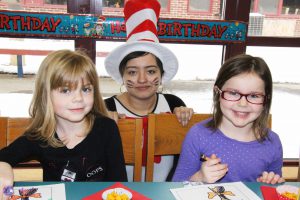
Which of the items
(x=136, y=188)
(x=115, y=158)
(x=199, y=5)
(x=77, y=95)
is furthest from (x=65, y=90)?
(x=199, y=5)

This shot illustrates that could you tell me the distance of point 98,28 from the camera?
2209mm

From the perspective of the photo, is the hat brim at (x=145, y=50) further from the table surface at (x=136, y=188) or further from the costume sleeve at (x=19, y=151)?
the table surface at (x=136, y=188)

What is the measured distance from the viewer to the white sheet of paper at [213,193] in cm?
91

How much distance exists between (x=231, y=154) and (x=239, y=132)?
9 cm

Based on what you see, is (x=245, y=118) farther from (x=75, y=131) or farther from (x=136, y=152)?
(x=75, y=131)

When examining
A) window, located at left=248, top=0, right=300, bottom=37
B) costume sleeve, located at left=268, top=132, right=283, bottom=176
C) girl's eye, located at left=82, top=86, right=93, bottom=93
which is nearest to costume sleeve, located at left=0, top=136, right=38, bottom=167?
girl's eye, located at left=82, top=86, right=93, bottom=93

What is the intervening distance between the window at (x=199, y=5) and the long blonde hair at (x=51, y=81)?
157 cm

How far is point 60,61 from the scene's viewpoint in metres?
1.13

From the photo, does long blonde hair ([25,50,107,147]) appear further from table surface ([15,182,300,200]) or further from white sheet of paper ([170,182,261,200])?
white sheet of paper ([170,182,261,200])

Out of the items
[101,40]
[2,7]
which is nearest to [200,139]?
[101,40]

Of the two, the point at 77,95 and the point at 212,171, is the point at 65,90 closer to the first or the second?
the point at 77,95

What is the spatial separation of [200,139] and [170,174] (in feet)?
1.32

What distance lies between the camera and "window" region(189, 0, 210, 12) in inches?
100

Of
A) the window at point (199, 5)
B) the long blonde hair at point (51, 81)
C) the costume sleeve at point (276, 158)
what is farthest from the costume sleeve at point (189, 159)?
the window at point (199, 5)
